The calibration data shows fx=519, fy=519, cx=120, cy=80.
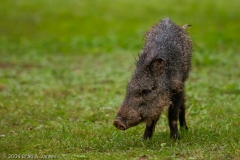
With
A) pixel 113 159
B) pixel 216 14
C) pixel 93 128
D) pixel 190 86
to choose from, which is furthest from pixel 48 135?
pixel 216 14

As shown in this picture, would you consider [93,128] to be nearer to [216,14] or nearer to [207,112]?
[207,112]

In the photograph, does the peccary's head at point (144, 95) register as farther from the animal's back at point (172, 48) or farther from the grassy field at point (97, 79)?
A: the grassy field at point (97, 79)

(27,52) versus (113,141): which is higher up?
(27,52)

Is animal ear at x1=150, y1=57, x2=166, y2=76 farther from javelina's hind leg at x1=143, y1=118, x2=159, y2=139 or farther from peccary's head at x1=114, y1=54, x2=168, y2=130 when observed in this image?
javelina's hind leg at x1=143, y1=118, x2=159, y2=139

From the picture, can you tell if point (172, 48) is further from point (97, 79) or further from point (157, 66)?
point (97, 79)

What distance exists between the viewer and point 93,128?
815 cm

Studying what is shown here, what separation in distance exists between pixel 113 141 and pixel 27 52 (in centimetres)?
1117

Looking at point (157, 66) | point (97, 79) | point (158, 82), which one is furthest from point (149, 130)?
point (97, 79)

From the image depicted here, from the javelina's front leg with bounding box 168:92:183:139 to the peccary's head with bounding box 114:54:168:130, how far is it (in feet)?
1.34

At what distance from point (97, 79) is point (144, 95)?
239 inches

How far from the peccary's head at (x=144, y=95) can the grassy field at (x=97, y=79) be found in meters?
0.45

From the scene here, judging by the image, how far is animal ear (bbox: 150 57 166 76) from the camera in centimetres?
719

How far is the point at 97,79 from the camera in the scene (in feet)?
43.1

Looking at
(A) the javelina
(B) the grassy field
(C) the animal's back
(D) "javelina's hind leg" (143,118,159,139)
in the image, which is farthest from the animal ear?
(B) the grassy field
